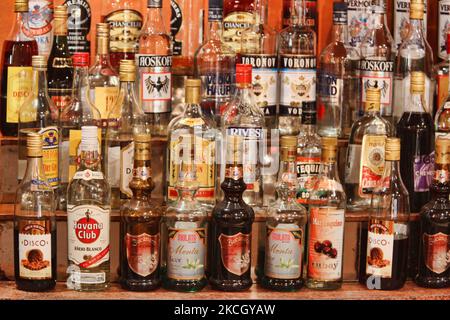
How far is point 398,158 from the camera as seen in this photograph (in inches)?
99.3

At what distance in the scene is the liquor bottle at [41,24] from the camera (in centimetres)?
283

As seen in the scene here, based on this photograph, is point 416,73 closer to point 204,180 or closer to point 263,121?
point 263,121

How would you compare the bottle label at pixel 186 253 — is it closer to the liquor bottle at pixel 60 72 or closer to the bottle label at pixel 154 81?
the bottle label at pixel 154 81

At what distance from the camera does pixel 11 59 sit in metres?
2.73

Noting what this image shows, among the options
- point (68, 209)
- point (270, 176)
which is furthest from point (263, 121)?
point (68, 209)

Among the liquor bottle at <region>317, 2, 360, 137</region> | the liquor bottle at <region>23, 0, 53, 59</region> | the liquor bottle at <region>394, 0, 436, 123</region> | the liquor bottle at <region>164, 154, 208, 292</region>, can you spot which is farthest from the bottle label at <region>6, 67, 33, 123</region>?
the liquor bottle at <region>394, 0, 436, 123</region>

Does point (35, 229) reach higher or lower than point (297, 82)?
lower

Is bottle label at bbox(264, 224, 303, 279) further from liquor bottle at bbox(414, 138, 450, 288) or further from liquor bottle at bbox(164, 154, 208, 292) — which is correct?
liquor bottle at bbox(414, 138, 450, 288)

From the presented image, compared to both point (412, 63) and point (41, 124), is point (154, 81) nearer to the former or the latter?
point (41, 124)

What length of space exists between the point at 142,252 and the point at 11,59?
630mm

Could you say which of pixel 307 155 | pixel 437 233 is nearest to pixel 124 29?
pixel 307 155

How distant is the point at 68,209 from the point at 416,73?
0.88 meters

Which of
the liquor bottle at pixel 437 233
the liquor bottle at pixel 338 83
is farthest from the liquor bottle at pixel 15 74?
the liquor bottle at pixel 437 233
